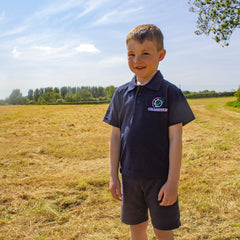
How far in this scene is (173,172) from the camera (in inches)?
70.2

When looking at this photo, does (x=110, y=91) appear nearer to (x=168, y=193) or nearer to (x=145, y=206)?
(x=145, y=206)

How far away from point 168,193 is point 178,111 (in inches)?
23.5

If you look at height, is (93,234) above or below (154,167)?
below

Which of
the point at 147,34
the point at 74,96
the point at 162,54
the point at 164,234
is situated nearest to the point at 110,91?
the point at 74,96

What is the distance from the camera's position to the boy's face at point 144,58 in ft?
6.10

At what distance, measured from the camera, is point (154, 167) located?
1.85 metres

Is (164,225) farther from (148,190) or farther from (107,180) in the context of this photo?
(107,180)

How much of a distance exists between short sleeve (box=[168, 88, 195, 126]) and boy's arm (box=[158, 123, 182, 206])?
5 centimetres

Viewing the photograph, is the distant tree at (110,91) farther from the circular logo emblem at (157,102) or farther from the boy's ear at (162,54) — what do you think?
the circular logo emblem at (157,102)

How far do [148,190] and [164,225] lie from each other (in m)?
0.27

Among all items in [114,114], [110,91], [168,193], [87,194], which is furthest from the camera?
[110,91]

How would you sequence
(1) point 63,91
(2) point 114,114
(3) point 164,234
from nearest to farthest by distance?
1. (3) point 164,234
2. (2) point 114,114
3. (1) point 63,91

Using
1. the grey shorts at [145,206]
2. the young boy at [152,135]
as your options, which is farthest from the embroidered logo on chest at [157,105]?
the grey shorts at [145,206]

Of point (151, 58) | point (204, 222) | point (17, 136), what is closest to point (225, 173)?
point (204, 222)
